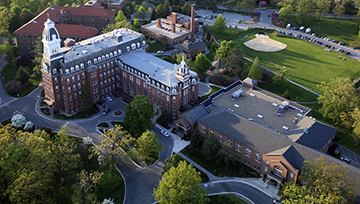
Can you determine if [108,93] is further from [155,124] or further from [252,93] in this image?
[252,93]

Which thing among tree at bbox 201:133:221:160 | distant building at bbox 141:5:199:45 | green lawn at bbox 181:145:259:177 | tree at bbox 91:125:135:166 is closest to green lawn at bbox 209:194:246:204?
green lawn at bbox 181:145:259:177

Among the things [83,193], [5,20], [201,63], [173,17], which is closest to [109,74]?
[201,63]

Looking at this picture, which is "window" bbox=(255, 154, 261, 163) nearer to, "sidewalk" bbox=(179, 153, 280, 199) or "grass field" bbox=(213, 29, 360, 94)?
"sidewalk" bbox=(179, 153, 280, 199)

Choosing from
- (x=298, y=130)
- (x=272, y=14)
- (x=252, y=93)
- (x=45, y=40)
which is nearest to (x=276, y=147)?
(x=298, y=130)

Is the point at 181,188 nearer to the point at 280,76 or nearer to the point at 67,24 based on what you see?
the point at 280,76

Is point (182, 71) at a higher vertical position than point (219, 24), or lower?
lower

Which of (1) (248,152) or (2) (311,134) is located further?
(2) (311,134)
